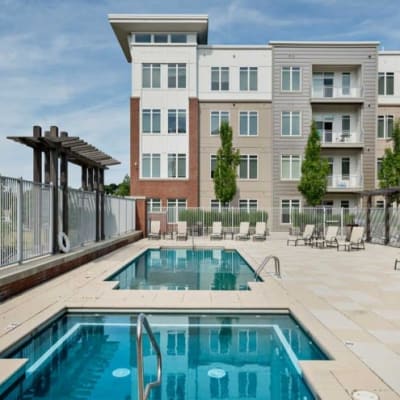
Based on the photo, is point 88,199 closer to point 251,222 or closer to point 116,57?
point 251,222

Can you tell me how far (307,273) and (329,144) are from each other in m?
18.1

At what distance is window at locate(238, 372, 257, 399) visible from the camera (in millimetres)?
3925

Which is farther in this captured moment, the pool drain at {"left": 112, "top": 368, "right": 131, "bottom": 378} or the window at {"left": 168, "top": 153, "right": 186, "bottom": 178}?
the window at {"left": 168, "top": 153, "right": 186, "bottom": 178}

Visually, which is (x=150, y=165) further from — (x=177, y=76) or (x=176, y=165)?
(x=177, y=76)

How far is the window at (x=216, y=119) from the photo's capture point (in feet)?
86.4

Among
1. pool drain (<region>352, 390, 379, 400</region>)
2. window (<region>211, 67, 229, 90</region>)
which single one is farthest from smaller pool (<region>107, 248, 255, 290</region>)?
window (<region>211, 67, 229, 90</region>)

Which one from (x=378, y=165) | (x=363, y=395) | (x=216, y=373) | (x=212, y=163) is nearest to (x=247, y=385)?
(x=216, y=373)

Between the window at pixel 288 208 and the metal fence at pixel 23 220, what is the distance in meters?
18.8

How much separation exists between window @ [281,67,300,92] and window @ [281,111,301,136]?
1.61 m

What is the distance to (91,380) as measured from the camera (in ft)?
13.8

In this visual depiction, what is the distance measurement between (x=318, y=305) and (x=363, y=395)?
3.16 meters

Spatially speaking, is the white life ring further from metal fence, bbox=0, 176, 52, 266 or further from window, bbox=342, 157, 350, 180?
window, bbox=342, 157, 350, 180

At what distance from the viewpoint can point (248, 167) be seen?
2631 cm

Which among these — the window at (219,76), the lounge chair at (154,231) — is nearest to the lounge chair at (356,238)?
the lounge chair at (154,231)
